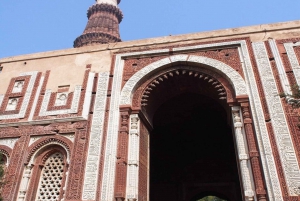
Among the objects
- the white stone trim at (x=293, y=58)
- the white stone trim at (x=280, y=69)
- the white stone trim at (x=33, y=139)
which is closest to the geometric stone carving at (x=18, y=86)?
the white stone trim at (x=33, y=139)

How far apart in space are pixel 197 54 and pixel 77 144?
11.4 ft

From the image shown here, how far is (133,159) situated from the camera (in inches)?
238

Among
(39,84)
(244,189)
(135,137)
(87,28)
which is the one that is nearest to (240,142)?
(244,189)

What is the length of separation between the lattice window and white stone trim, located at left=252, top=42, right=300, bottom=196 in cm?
438

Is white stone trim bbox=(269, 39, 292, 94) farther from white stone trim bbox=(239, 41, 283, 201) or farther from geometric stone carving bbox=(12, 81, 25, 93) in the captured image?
→ geometric stone carving bbox=(12, 81, 25, 93)

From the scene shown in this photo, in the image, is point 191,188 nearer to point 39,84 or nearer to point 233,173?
point 233,173

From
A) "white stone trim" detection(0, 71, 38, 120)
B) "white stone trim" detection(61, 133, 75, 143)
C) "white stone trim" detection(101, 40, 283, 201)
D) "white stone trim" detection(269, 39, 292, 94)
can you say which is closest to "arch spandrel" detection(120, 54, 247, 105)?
"white stone trim" detection(101, 40, 283, 201)

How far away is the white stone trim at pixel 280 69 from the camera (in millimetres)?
6125

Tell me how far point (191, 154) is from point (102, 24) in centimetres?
1386

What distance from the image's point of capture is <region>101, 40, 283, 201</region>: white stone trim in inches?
201

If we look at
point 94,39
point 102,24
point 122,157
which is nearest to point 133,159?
point 122,157

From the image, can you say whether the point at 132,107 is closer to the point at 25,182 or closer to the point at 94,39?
the point at 25,182

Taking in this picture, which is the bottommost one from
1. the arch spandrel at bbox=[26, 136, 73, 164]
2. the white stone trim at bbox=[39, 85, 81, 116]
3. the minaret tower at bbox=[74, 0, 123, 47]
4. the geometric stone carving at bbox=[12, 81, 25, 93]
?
the arch spandrel at bbox=[26, 136, 73, 164]

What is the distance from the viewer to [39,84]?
24.7 feet
